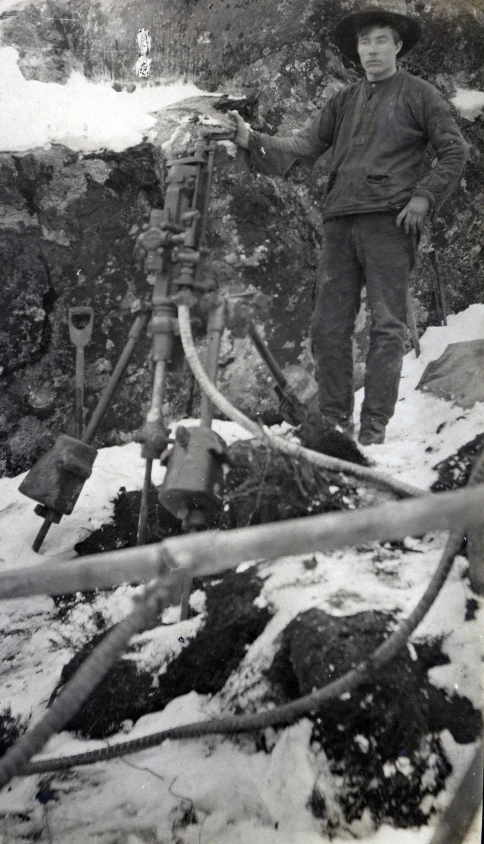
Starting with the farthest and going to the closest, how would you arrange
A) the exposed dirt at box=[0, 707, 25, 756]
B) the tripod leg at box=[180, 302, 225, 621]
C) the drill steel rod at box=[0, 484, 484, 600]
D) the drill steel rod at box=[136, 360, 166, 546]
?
the drill steel rod at box=[136, 360, 166, 546] → the tripod leg at box=[180, 302, 225, 621] → the exposed dirt at box=[0, 707, 25, 756] → the drill steel rod at box=[0, 484, 484, 600]

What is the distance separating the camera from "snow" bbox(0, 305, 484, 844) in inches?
36.1

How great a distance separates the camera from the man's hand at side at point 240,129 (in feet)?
4.76

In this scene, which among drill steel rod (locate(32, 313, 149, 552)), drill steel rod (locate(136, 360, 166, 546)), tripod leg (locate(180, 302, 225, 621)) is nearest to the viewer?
tripod leg (locate(180, 302, 225, 621))

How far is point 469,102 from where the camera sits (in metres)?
1.41

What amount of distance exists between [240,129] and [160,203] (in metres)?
0.28

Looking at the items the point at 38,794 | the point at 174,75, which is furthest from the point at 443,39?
the point at 38,794

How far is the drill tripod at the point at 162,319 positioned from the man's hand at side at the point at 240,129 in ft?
0.18

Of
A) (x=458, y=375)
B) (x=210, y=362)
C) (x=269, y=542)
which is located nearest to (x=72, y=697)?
(x=269, y=542)

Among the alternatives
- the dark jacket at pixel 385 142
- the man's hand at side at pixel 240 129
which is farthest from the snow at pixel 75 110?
the dark jacket at pixel 385 142

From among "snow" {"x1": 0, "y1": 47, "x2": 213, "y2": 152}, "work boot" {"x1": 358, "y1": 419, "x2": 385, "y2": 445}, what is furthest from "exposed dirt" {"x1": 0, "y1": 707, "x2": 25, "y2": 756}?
"snow" {"x1": 0, "y1": 47, "x2": 213, "y2": 152}

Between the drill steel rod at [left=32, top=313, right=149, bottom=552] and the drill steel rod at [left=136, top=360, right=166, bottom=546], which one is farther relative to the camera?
the drill steel rod at [left=32, top=313, right=149, bottom=552]

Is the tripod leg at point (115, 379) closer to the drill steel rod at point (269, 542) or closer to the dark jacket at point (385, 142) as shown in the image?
the dark jacket at point (385, 142)

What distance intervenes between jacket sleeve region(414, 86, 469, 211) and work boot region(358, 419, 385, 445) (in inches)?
20.7

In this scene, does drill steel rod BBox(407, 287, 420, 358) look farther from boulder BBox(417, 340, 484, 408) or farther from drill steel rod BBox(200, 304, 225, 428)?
drill steel rod BBox(200, 304, 225, 428)
